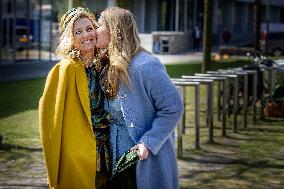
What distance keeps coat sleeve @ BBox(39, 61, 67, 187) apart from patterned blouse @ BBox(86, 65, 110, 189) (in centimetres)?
21

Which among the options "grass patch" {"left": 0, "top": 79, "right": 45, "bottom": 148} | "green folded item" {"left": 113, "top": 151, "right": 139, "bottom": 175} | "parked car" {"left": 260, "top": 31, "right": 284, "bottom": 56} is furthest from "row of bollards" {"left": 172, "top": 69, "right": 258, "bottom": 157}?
"parked car" {"left": 260, "top": 31, "right": 284, "bottom": 56}

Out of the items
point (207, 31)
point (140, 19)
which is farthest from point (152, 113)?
point (140, 19)

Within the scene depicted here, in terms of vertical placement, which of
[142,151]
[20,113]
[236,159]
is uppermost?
[142,151]

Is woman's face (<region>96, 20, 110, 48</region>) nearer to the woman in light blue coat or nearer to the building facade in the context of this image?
the woman in light blue coat

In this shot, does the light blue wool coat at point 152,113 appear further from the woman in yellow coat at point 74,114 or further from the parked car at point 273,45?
the parked car at point 273,45

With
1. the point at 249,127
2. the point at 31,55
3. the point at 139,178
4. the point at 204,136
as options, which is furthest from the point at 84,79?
the point at 31,55

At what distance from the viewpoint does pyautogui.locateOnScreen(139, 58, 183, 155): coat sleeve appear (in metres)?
3.34

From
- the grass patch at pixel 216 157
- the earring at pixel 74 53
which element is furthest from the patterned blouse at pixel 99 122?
the grass patch at pixel 216 157

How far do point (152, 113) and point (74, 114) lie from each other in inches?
15.3

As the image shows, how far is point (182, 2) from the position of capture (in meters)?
44.9

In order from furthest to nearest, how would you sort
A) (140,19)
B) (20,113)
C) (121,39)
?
(140,19) < (20,113) < (121,39)

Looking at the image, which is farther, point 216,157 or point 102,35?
point 216,157

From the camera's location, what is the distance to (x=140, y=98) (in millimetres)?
3396

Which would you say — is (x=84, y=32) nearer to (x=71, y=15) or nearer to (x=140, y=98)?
(x=71, y=15)
